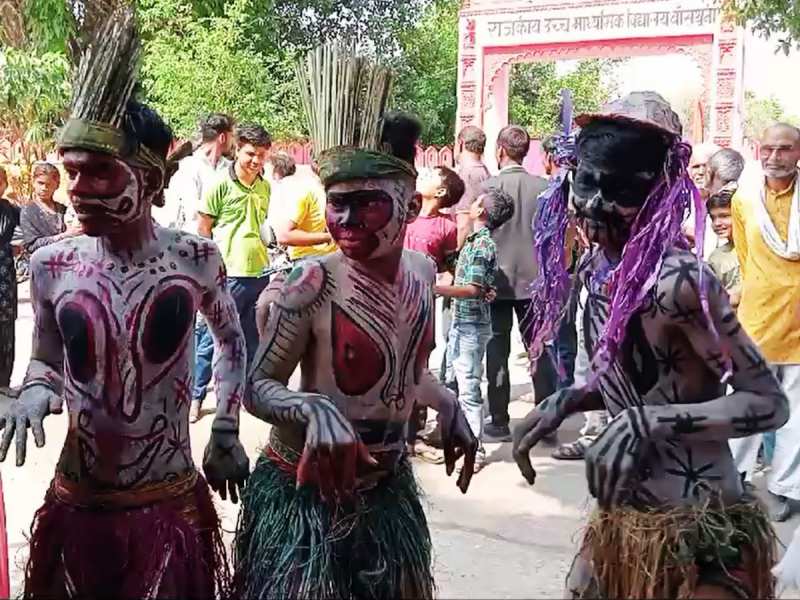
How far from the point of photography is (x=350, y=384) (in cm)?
269

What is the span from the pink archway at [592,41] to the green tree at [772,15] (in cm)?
238

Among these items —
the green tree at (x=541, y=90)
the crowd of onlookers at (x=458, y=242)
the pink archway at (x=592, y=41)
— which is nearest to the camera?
the crowd of onlookers at (x=458, y=242)

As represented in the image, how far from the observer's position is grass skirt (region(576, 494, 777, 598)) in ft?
7.59

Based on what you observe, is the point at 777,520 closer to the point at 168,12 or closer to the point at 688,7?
the point at 688,7

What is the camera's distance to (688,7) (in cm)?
1764

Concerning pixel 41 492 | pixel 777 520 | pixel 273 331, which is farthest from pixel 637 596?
pixel 41 492

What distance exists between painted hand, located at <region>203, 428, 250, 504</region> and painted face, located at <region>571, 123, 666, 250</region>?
1086 millimetres

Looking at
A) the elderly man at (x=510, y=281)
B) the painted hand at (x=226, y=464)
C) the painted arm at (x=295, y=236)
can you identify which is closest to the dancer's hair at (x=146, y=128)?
the painted hand at (x=226, y=464)

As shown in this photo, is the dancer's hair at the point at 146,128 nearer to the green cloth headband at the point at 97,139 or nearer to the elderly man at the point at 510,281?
the green cloth headband at the point at 97,139

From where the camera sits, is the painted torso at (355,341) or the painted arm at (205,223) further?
the painted arm at (205,223)

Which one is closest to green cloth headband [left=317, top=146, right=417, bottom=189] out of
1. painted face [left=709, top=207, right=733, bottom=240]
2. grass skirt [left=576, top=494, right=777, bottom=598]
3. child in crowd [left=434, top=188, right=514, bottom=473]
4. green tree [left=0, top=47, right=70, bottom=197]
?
grass skirt [left=576, top=494, right=777, bottom=598]

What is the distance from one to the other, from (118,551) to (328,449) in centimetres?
66

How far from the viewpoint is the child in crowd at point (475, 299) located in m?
5.94

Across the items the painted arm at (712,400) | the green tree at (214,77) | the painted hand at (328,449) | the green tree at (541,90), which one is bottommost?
the painted hand at (328,449)
